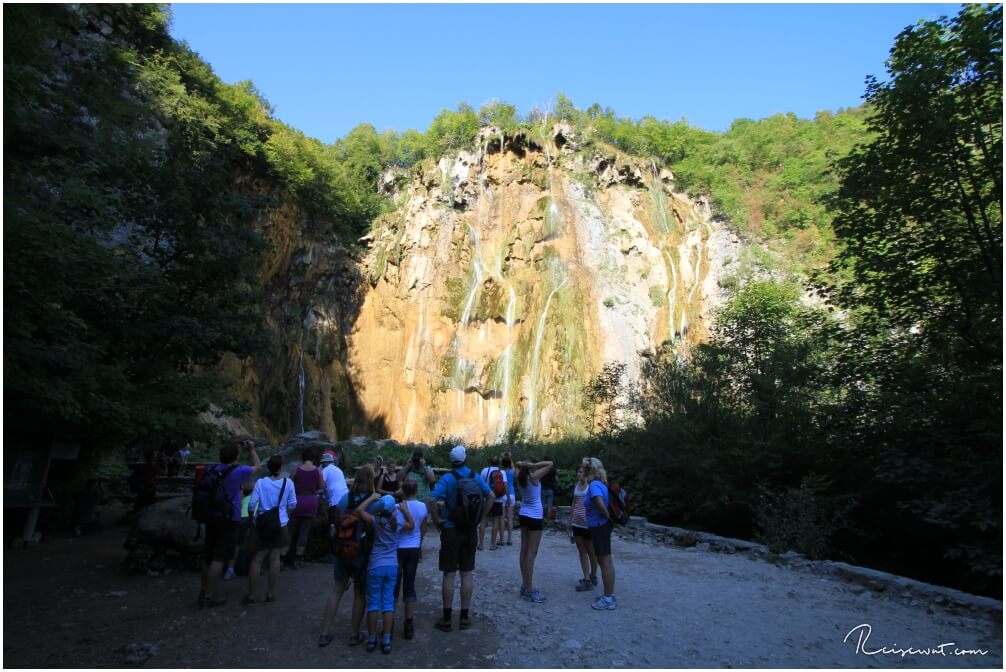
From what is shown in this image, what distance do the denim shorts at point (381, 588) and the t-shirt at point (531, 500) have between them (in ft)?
7.04

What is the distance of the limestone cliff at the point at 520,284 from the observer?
36500mm

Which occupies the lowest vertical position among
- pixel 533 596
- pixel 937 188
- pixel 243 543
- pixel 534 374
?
pixel 533 596

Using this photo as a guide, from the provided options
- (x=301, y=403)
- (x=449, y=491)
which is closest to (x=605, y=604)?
(x=449, y=491)

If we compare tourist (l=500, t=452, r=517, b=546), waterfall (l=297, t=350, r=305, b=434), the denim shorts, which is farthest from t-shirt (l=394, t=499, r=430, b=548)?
waterfall (l=297, t=350, r=305, b=434)

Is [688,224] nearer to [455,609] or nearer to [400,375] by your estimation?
[400,375]

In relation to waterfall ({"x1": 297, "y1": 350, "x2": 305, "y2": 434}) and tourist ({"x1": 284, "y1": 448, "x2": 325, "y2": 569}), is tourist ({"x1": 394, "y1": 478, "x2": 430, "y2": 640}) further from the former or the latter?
waterfall ({"x1": 297, "y1": 350, "x2": 305, "y2": 434})

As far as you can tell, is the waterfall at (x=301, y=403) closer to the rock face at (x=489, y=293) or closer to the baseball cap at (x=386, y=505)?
the rock face at (x=489, y=293)

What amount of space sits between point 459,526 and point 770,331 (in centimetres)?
1079

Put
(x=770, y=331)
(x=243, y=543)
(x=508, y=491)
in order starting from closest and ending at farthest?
(x=243, y=543) → (x=508, y=491) → (x=770, y=331)

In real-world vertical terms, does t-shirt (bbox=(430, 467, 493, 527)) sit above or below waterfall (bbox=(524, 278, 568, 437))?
below

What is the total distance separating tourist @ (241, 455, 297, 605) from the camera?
21.5 feet

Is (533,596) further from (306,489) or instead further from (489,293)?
(489,293)

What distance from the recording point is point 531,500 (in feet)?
23.3

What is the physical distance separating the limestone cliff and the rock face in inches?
3.8
